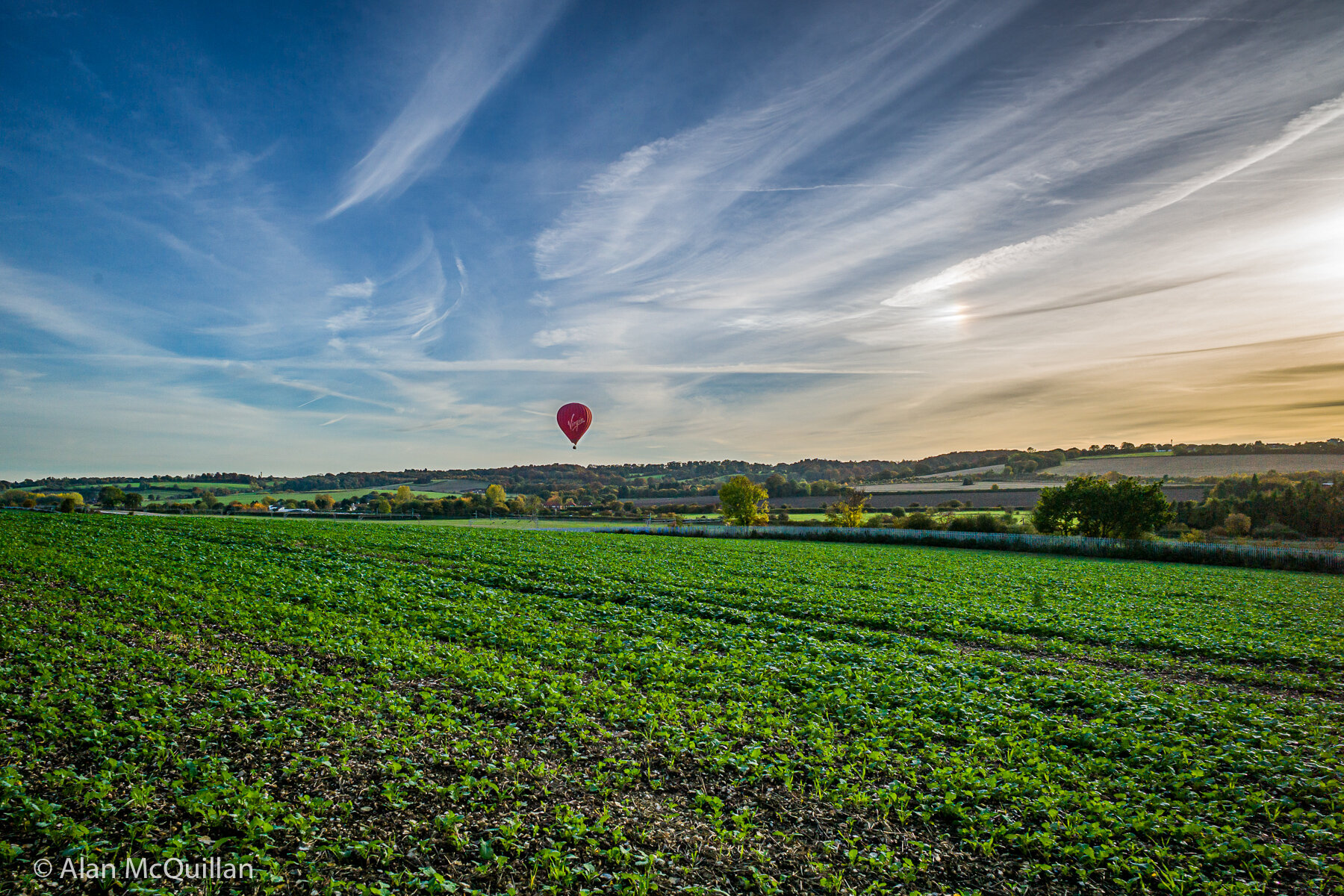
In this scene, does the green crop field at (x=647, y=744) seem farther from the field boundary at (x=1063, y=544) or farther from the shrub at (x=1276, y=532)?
the shrub at (x=1276, y=532)

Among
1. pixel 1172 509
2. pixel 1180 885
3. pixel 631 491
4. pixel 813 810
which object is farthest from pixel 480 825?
pixel 631 491

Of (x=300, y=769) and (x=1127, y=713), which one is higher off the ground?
(x=300, y=769)

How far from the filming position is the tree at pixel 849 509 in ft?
265

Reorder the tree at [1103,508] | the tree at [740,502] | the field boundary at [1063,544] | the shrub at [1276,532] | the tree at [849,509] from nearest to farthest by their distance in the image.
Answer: the field boundary at [1063,544] < the tree at [1103,508] < the shrub at [1276,532] < the tree at [849,509] < the tree at [740,502]

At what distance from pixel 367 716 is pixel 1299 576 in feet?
169

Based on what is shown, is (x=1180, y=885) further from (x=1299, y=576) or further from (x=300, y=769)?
(x=1299, y=576)

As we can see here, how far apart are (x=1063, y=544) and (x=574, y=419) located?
42204 millimetres

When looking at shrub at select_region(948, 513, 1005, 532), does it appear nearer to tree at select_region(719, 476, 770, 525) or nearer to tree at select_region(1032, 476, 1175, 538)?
tree at select_region(1032, 476, 1175, 538)

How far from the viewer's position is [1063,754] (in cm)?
888

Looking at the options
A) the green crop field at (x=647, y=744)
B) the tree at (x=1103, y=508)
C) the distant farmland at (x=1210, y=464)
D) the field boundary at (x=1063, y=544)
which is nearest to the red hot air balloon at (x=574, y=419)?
the field boundary at (x=1063, y=544)

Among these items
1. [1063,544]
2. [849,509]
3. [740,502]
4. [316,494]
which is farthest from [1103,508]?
[316,494]

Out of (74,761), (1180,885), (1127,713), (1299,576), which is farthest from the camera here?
(1299,576)

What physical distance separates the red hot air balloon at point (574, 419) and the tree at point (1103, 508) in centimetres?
5093

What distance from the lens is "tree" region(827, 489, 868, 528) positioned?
8088 centimetres
